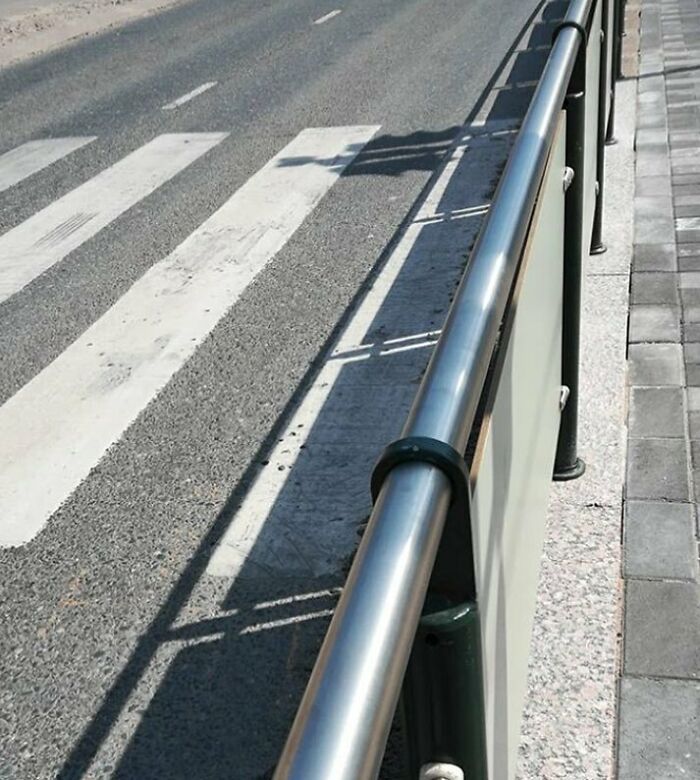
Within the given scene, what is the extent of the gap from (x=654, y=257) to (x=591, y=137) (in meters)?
1.02

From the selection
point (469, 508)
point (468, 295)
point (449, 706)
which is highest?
point (468, 295)

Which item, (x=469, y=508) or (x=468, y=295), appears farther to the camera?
(x=468, y=295)

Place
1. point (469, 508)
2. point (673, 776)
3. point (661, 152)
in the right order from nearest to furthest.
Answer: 1. point (469, 508)
2. point (673, 776)
3. point (661, 152)

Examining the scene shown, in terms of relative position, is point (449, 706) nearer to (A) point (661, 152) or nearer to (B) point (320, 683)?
(B) point (320, 683)

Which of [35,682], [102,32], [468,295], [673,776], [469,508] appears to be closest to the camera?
[469,508]

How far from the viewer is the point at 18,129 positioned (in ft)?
35.9

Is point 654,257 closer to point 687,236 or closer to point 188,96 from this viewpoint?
point 687,236

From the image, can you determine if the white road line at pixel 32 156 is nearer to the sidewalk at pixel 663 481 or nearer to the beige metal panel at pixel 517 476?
the sidewalk at pixel 663 481

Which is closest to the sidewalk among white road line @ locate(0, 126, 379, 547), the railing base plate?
Result: the railing base plate

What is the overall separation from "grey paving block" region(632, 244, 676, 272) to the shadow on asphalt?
1422mm

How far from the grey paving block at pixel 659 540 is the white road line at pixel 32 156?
6597 millimetres

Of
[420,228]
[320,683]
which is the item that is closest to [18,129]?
[420,228]

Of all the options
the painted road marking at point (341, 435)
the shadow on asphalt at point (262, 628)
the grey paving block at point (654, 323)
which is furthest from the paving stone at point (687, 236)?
the shadow on asphalt at point (262, 628)

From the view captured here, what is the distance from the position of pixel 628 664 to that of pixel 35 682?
1.72m
